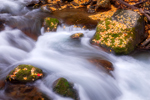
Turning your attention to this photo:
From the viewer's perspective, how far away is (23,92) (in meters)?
3.90

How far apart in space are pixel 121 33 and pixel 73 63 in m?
3.24

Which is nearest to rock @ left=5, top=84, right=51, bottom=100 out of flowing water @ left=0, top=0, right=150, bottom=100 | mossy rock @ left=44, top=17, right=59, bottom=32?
flowing water @ left=0, top=0, right=150, bottom=100

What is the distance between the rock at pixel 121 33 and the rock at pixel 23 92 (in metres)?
4.29

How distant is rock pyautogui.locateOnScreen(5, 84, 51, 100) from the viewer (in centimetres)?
372

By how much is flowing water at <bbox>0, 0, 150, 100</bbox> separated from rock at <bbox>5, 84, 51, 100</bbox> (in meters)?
0.19

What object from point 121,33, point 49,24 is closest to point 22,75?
point 49,24

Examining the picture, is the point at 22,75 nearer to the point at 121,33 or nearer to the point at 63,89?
the point at 63,89

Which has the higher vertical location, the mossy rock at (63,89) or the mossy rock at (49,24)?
the mossy rock at (49,24)

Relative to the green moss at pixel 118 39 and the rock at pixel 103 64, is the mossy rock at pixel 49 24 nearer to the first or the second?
the green moss at pixel 118 39

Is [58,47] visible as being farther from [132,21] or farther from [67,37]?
[132,21]

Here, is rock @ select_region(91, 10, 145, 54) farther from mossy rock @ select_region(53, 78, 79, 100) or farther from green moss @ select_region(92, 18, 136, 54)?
mossy rock @ select_region(53, 78, 79, 100)

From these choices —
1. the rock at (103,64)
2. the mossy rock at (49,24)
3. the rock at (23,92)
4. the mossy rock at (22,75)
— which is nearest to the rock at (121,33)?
the rock at (103,64)

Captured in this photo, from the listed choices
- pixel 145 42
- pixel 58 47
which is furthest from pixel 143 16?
pixel 58 47

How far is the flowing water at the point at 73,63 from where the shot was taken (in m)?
4.77
